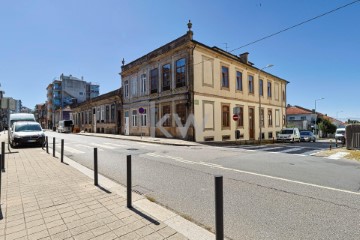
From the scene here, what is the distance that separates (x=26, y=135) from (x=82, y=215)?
13774mm

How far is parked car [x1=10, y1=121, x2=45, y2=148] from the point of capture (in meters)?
14.5

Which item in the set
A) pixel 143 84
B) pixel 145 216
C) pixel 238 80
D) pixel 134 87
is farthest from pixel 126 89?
pixel 145 216

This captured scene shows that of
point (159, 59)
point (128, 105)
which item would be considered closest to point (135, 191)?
point (159, 59)

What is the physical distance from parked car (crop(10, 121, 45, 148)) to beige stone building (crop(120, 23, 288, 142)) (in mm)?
9506

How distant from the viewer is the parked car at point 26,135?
14506 mm

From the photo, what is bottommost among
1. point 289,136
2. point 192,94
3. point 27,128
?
point 289,136

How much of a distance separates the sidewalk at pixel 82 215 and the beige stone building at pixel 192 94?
15409mm

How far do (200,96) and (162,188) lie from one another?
16.2 metres

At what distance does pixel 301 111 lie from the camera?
61531mm

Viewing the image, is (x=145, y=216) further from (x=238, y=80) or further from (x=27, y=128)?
(x=238, y=80)

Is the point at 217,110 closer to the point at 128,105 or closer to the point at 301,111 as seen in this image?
the point at 128,105

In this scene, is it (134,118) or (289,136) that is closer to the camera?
(289,136)

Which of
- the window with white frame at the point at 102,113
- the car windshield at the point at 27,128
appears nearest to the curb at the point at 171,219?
the car windshield at the point at 27,128

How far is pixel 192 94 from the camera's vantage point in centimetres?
2025
